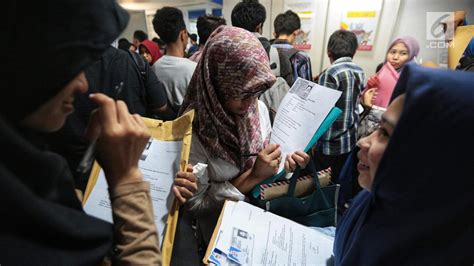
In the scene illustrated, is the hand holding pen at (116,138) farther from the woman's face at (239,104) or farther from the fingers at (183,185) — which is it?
the woman's face at (239,104)

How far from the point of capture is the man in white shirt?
5.86 feet

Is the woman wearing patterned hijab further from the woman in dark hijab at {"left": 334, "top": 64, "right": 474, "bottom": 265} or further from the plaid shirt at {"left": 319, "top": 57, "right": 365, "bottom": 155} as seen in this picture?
the plaid shirt at {"left": 319, "top": 57, "right": 365, "bottom": 155}

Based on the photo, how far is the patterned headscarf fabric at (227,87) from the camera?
898 millimetres

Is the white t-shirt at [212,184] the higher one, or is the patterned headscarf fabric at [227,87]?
the patterned headscarf fabric at [227,87]

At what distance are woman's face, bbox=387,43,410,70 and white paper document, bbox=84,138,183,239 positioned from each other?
2.46 m

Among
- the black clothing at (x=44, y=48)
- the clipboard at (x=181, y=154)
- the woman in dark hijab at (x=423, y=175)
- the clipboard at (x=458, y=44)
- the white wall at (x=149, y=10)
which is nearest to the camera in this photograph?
the black clothing at (x=44, y=48)

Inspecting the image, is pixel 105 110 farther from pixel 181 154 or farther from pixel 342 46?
pixel 342 46

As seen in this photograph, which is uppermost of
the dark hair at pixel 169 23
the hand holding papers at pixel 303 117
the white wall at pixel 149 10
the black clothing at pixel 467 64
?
the white wall at pixel 149 10

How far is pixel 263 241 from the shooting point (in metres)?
0.71

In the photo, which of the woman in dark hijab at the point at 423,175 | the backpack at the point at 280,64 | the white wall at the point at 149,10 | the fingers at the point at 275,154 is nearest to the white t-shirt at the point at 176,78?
the backpack at the point at 280,64

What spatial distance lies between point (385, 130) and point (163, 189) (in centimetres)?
56

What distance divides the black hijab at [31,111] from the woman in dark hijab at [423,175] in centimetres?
53

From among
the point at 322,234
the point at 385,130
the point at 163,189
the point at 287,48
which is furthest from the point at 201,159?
the point at 287,48

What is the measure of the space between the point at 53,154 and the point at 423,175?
645 millimetres
